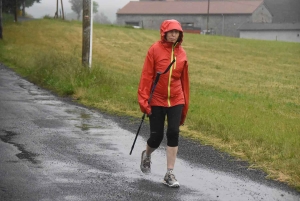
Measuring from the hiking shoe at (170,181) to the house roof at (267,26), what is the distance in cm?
9337

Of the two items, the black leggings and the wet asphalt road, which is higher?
the black leggings

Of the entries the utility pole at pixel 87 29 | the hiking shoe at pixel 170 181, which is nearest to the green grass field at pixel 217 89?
the utility pole at pixel 87 29

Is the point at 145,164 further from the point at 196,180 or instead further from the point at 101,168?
the point at 196,180

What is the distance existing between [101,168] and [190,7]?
344 feet

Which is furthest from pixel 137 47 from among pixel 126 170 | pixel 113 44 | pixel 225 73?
pixel 126 170

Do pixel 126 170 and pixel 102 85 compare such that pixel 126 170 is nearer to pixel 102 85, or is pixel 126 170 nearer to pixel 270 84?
pixel 102 85

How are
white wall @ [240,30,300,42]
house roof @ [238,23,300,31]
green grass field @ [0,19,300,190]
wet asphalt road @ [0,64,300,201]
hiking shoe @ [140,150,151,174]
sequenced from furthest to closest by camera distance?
house roof @ [238,23,300,31], white wall @ [240,30,300,42], green grass field @ [0,19,300,190], hiking shoe @ [140,150,151,174], wet asphalt road @ [0,64,300,201]

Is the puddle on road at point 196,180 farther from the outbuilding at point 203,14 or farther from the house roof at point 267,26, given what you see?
the outbuilding at point 203,14

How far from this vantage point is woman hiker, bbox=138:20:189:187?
7031 mm

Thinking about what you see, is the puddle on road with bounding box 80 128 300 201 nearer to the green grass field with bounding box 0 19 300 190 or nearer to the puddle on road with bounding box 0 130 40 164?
the green grass field with bounding box 0 19 300 190

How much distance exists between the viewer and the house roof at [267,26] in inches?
3851

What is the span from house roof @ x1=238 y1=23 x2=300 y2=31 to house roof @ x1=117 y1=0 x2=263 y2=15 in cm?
445

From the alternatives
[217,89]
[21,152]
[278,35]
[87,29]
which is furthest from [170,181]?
[278,35]

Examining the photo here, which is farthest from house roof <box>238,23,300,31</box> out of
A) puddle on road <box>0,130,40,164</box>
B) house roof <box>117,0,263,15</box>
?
puddle on road <box>0,130,40,164</box>
